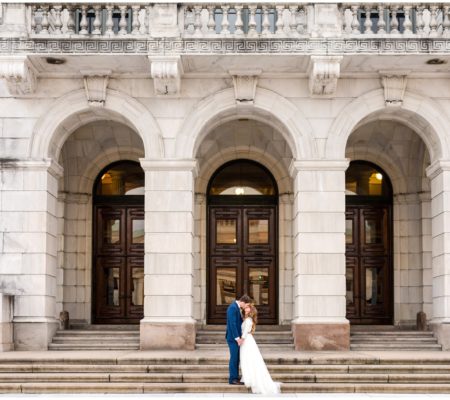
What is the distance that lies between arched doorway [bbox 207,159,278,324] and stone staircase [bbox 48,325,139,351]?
11.3 ft

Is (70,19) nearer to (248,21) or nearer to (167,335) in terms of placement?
(248,21)

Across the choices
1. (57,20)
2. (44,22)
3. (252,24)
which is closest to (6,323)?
(44,22)

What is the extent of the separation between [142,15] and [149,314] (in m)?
6.97

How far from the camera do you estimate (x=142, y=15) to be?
73.5ft

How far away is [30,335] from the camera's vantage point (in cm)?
2227

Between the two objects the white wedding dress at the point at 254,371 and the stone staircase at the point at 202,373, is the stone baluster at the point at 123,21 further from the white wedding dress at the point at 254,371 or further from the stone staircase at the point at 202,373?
the white wedding dress at the point at 254,371

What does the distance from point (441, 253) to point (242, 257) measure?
603 cm

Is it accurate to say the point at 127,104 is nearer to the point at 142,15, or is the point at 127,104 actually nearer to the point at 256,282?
the point at 142,15

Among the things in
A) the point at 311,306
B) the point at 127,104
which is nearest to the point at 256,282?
the point at 311,306

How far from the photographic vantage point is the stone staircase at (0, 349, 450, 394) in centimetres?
1775

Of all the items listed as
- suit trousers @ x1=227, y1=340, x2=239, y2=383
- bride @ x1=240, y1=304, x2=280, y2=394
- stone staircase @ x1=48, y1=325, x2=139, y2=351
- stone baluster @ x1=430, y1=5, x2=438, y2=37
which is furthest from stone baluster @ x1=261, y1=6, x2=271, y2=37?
stone staircase @ x1=48, y1=325, x2=139, y2=351

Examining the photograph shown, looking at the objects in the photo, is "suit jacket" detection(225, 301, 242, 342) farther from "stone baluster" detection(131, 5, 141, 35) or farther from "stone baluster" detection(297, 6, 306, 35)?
"stone baluster" detection(131, 5, 141, 35)

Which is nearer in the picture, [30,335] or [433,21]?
[433,21]

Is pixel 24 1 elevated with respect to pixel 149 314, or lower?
elevated
